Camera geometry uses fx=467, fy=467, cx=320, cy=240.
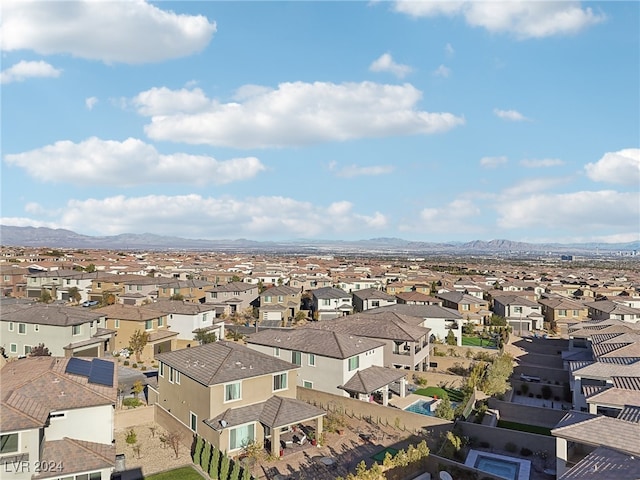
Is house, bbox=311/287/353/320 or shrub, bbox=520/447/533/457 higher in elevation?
house, bbox=311/287/353/320

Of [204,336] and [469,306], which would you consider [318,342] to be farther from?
[469,306]

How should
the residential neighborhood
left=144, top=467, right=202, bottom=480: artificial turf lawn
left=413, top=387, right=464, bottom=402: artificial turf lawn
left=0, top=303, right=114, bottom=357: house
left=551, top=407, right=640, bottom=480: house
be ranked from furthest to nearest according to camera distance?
left=0, top=303, right=114, bottom=357: house → left=413, top=387, right=464, bottom=402: artificial turf lawn → left=144, top=467, right=202, bottom=480: artificial turf lawn → the residential neighborhood → left=551, top=407, right=640, bottom=480: house

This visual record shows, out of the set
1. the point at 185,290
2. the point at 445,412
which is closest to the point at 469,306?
the point at 185,290

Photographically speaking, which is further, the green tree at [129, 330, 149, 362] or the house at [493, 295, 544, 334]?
the house at [493, 295, 544, 334]

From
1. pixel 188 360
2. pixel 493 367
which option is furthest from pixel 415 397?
pixel 188 360

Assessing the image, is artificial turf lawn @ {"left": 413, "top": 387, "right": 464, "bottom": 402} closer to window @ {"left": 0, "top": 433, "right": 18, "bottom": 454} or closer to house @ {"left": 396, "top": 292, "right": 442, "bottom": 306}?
window @ {"left": 0, "top": 433, "right": 18, "bottom": 454}

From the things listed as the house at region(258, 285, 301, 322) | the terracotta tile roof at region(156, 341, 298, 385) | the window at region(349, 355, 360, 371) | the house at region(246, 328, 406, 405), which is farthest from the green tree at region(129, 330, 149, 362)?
the house at region(258, 285, 301, 322)

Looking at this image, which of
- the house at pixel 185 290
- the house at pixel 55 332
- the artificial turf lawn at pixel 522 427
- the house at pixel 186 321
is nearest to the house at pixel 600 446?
the artificial turf lawn at pixel 522 427
